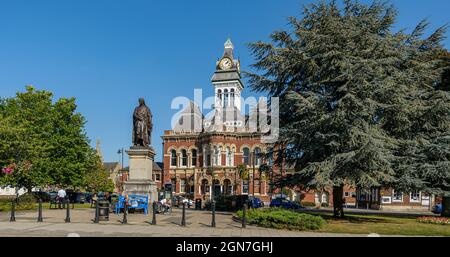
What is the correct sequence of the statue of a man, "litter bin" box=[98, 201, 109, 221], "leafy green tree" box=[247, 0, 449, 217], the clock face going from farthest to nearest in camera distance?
1. the clock face
2. the statue of a man
3. "leafy green tree" box=[247, 0, 449, 217]
4. "litter bin" box=[98, 201, 109, 221]

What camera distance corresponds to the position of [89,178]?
55.1m

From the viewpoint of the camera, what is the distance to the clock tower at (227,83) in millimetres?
72562

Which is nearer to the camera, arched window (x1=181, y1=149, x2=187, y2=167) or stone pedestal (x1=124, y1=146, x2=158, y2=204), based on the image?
stone pedestal (x1=124, y1=146, x2=158, y2=204)

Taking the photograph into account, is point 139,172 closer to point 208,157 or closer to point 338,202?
point 338,202

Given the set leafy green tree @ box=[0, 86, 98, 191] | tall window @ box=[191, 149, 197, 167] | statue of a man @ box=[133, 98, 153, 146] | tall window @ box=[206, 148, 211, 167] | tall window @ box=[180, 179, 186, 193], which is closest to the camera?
statue of a man @ box=[133, 98, 153, 146]

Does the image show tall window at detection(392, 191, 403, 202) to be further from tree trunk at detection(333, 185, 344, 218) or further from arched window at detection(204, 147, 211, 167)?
arched window at detection(204, 147, 211, 167)

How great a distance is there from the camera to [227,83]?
73.1 meters

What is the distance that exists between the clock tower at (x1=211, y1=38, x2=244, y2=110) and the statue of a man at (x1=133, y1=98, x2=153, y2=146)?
164 feet

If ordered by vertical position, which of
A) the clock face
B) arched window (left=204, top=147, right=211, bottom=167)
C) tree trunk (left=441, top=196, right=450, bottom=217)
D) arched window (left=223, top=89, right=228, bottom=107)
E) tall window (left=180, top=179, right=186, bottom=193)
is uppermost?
the clock face

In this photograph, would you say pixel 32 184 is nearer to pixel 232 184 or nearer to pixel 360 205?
pixel 232 184

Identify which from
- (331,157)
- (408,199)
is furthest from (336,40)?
(408,199)

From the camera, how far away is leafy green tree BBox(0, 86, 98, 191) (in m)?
32.1

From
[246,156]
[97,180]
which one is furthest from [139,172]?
[97,180]

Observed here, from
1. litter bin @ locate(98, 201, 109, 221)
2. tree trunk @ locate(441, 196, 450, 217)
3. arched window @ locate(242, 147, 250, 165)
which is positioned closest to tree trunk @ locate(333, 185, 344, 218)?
tree trunk @ locate(441, 196, 450, 217)
